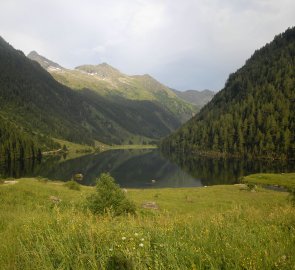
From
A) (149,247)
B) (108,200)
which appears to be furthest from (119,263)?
(108,200)

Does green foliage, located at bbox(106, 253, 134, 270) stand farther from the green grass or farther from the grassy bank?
the green grass

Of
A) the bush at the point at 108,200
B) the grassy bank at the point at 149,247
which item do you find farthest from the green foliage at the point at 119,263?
the bush at the point at 108,200

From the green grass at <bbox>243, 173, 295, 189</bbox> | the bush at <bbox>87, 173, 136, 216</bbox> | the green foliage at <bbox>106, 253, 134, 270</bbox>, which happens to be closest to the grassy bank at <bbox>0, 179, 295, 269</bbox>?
the green foliage at <bbox>106, 253, 134, 270</bbox>

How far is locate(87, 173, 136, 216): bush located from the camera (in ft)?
91.9

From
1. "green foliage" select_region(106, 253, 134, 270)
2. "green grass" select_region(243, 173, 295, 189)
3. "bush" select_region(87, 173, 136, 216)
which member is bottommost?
"green grass" select_region(243, 173, 295, 189)

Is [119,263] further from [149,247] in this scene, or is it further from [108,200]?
[108,200]

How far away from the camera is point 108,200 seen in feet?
94.3

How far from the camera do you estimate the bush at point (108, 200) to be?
91.9 feet

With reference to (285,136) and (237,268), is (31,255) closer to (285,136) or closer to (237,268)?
(237,268)

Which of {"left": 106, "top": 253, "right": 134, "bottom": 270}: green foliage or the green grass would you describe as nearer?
{"left": 106, "top": 253, "right": 134, "bottom": 270}: green foliage

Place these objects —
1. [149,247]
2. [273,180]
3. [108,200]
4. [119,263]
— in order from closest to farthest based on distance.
→ [119,263] → [149,247] → [108,200] → [273,180]

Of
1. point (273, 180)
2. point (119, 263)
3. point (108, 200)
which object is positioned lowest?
point (273, 180)

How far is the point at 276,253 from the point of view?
7.19 m

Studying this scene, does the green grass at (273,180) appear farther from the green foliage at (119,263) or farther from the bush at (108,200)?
the green foliage at (119,263)
